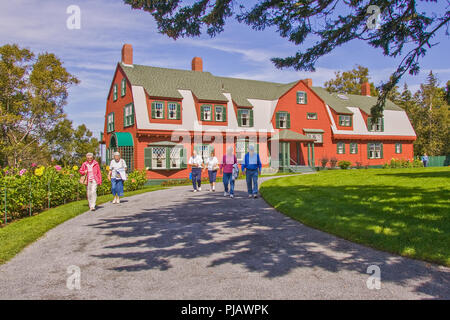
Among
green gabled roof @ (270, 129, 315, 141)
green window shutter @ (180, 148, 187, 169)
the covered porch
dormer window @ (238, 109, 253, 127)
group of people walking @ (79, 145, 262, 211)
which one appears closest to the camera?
group of people walking @ (79, 145, 262, 211)

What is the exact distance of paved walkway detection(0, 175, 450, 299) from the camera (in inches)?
156

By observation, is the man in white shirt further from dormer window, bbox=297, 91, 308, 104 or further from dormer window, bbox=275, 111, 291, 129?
dormer window, bbox=297, 91, 308, 104

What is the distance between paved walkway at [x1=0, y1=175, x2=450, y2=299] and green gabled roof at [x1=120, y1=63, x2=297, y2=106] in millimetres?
18710

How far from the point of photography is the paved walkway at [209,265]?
3.95m

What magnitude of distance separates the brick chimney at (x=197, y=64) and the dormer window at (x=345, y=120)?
46.2ft

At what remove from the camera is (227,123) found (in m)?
26.8

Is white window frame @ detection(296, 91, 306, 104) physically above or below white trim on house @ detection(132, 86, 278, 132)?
above

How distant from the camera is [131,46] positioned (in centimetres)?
2697

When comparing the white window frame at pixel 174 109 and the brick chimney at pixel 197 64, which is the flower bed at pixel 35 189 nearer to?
the white window frame at pixel 174 109

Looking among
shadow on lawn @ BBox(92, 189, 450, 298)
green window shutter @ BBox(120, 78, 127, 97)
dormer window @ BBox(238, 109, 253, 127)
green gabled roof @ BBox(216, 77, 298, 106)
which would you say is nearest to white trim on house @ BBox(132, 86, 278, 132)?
dormer window @ BBox(238, 109, 253, 127)

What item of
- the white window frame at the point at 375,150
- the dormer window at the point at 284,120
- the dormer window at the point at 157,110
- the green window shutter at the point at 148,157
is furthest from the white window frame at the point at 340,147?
the green window shutter at the point at 148,157
